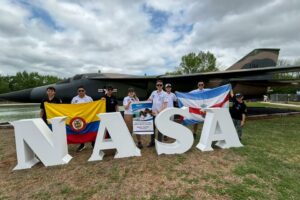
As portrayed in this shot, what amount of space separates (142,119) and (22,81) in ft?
262

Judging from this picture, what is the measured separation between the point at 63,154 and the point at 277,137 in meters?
6.46

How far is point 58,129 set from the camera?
4.38 meters

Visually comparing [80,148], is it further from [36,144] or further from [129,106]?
[129,106]

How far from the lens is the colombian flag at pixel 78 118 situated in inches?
200

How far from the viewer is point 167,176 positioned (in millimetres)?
3561

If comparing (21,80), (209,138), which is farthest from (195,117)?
(21,80)

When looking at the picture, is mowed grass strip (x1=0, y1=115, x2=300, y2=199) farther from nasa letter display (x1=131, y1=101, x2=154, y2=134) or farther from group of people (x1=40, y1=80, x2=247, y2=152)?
group of people (x1=40, y1=80, x2=247, y2=152)

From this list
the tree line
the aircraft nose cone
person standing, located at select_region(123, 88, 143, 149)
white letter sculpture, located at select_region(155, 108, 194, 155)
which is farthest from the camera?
the tree line

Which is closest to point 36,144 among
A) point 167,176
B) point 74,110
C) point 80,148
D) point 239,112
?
point 74,110

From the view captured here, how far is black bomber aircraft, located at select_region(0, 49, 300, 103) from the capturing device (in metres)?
9.91

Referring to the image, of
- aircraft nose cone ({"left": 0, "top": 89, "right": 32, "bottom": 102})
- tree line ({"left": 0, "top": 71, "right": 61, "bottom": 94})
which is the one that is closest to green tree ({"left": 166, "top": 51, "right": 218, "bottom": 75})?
aircraft nose cone ({"left": 0, "top": 89, "right": 32, "bottom": 102})

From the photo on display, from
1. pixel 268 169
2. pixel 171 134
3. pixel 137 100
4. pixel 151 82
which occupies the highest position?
pixel 151 82

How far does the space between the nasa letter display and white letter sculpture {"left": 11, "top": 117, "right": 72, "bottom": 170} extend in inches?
73.6

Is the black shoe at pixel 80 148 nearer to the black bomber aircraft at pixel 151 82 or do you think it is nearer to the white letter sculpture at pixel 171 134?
the white letter sculpture at pixel 171 134
